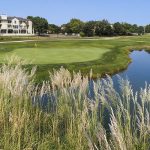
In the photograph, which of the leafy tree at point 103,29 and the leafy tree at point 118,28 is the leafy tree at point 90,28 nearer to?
the leafy tree at point 103,29

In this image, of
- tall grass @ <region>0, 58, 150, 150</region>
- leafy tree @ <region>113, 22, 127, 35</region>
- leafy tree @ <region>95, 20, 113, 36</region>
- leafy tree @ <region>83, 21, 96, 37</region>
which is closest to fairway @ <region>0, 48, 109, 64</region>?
tall grass @ <region>0, 58, 150, 150</region>

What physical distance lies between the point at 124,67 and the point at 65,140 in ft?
117

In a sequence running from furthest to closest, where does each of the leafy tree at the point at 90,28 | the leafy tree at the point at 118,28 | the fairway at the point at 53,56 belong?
1. the leafy tree at the point at 118,28
2. the leafy tree at the point at 90,28
3. the fairway at the point at 53,56

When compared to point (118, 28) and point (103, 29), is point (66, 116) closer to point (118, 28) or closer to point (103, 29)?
point (103, 29)

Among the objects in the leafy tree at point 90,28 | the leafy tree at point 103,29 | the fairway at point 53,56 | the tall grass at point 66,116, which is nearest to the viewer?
the tall grass at point 66,116

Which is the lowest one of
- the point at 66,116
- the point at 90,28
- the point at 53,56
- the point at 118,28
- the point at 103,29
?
the point at 103,29

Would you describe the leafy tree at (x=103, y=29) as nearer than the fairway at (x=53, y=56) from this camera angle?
No

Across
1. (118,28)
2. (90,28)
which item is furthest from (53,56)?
(118,28)

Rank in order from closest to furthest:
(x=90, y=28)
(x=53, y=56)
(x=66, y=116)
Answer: (x=66, y=116) < (x=53, y=56) < (x=90, y=28)

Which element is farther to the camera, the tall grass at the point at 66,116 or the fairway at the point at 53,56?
the fairway at the point at 53,56

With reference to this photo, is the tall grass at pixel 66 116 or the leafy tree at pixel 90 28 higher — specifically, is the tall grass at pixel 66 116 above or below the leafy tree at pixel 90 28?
above

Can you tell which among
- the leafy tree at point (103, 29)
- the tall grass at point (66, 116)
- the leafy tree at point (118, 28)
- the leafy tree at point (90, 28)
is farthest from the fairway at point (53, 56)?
the leafy tree at point (118, 28)

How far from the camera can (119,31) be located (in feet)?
641

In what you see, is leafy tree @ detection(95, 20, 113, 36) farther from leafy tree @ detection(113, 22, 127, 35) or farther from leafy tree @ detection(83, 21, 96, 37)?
leafy tree @ detection(113, 22, 127, 35)
